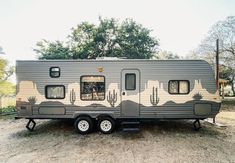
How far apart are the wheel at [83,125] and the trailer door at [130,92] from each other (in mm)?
1448

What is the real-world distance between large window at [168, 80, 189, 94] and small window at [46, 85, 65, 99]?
4.37m

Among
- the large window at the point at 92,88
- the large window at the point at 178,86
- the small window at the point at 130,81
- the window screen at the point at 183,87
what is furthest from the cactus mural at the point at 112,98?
the window screen at the point at 183,87

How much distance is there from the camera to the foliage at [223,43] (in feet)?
65.1

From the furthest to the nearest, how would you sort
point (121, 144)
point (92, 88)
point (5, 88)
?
1. point (5, 88)
2. point (92, 88)
3. point (121, 144)

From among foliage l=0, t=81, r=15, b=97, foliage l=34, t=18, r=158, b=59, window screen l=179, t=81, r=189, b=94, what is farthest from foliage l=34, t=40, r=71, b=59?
window screen l=179, t=81, r=189, b=94

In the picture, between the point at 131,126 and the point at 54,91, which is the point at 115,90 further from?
the point at 54,91

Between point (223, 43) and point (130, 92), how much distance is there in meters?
17.0

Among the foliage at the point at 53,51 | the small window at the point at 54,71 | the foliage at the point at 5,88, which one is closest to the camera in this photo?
the small window at the point at 54,71

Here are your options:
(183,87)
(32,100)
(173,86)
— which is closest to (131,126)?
(173,86)

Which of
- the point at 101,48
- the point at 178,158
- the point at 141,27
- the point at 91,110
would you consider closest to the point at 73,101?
the point at 91,110

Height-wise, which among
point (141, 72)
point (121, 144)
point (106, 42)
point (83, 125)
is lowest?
point (121, 144)

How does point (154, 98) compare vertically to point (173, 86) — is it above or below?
below

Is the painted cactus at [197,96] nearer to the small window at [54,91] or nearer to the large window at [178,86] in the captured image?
the large window at [178,86]

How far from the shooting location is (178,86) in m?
7.66
